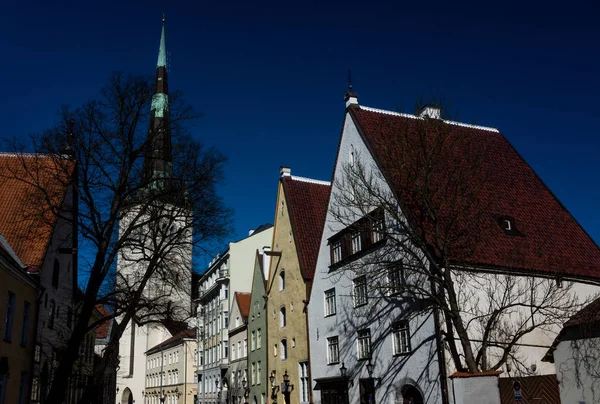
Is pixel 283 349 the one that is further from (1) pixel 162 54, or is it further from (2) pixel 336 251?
(1) pixel 162 54

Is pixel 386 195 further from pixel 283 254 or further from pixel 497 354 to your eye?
pixel 283 254

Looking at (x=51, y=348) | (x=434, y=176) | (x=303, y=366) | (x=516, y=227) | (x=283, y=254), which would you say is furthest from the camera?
(x=283, y=254)

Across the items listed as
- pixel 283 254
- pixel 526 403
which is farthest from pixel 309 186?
pixel 526 403

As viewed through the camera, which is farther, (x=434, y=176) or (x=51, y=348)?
(x=51, y=348)

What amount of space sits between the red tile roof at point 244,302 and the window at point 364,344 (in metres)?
20.9

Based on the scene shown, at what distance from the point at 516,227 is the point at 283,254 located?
620 inches

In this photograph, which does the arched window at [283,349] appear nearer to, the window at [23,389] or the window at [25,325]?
the window at [23,389]

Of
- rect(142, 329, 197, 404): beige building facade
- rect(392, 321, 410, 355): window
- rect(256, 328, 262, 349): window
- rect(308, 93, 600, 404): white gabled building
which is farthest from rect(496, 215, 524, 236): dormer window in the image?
rect(142, 329, 197, 404): beige building facade

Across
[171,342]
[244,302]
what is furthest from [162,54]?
[244,302]

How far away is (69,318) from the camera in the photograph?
33438 mm

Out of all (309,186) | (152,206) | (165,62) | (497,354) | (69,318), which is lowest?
(497,354)

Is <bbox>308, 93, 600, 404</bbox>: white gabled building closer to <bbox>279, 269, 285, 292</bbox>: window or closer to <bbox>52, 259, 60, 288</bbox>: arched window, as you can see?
<bbox>279, 269, 285, 292</bbox>: window

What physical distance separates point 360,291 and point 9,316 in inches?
555

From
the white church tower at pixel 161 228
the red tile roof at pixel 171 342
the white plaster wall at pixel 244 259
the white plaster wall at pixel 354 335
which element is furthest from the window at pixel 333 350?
the red tile roof at pixel 171 342
